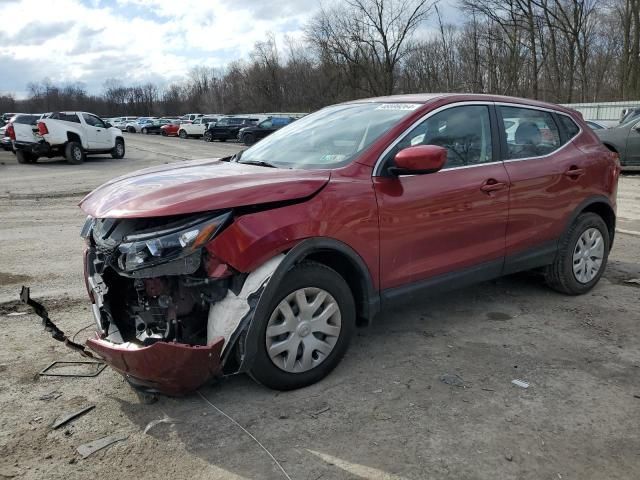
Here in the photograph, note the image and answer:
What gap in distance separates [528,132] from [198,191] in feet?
9.71

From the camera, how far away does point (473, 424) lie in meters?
2.97

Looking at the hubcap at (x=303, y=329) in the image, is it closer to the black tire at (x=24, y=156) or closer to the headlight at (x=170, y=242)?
the headlight at (x=170, y=242)

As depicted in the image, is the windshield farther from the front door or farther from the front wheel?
the front wheel

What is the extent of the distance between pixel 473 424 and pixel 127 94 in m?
123

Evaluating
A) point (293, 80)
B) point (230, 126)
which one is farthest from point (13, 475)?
point (293, 80)

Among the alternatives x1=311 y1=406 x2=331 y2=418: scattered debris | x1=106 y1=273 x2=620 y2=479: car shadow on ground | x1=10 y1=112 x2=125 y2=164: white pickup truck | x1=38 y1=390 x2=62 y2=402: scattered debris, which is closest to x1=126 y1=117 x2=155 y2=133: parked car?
x1=10 y1=112 x2=125 y2=164: white pickup truck

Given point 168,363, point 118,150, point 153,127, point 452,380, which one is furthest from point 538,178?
point 153,127

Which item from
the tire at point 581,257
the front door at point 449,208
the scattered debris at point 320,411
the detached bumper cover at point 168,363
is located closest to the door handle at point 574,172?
the tire at point 581,257

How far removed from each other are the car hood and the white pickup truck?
1687 centimetres

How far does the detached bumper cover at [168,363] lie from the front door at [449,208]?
127 cm

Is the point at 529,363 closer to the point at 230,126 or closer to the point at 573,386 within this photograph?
the point at 573,386

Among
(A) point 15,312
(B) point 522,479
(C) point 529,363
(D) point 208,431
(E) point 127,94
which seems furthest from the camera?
(E) point 127,94

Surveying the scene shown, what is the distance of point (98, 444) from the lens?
2.83 metres

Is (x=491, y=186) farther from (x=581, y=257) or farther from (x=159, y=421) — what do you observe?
(x=159, y=421)
